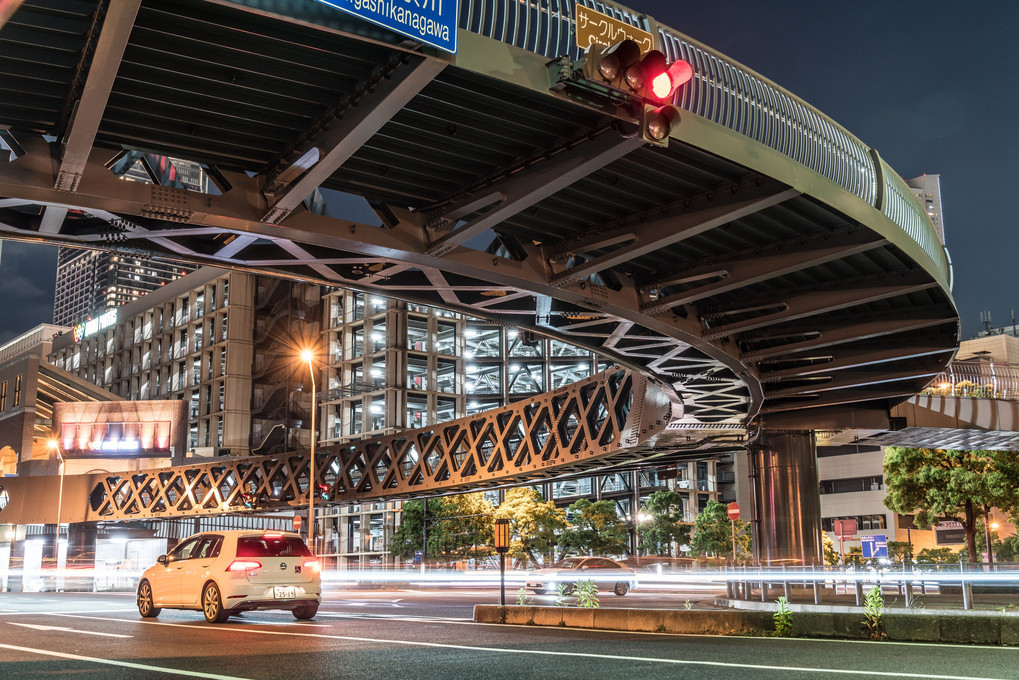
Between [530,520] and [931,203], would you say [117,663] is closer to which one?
[931,203]

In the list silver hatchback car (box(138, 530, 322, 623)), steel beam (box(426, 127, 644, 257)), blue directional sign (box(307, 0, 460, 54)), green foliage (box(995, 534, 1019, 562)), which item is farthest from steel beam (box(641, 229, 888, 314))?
green foliage (box(995, 534, 1019, 562))

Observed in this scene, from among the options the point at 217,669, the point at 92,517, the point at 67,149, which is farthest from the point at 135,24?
the point at 92,517

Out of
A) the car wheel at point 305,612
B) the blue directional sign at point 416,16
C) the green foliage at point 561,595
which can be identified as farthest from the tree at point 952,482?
the blue directional sign at point 416,16

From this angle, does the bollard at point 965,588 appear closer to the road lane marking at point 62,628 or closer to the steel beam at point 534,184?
the steel beam at point 534,184

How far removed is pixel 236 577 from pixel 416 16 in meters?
10.2

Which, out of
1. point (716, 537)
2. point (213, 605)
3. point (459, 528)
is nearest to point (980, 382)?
point (213, 605)

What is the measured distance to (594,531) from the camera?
274ft

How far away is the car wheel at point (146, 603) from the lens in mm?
17641

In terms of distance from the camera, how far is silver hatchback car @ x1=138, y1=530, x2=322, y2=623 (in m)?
15.9

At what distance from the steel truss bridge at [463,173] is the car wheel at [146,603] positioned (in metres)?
6.42

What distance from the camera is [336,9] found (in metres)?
9.11

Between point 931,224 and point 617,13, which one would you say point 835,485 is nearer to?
point 931,224

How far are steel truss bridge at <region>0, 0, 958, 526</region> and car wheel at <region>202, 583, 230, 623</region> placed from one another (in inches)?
218

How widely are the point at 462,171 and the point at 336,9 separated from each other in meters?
5.62
